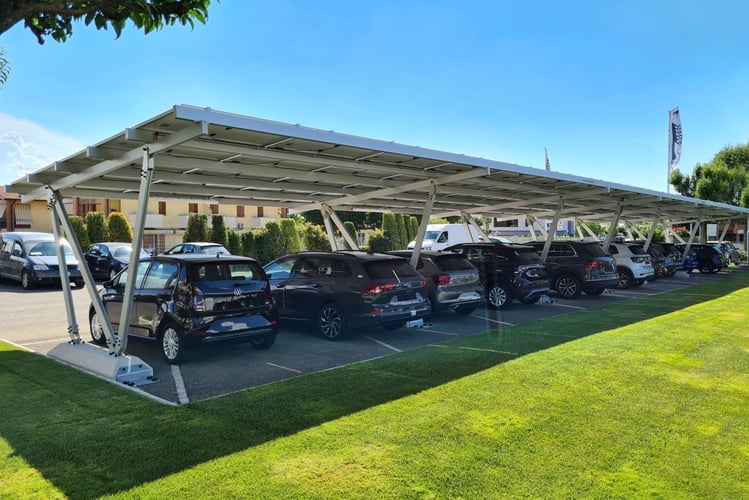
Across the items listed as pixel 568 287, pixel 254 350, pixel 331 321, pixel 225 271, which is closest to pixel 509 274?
pixel 568 287

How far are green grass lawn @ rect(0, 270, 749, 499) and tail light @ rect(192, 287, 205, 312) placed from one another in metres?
1.41

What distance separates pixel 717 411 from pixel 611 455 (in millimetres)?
1749

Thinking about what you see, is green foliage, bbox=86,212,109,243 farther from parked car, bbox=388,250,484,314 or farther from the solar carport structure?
parked car, bbox=388,250,484,314

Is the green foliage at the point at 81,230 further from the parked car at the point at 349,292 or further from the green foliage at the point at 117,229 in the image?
the parked car at the point at 349,292

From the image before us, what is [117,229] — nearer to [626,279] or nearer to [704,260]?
[626,279]

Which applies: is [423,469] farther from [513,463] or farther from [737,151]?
[737,151]

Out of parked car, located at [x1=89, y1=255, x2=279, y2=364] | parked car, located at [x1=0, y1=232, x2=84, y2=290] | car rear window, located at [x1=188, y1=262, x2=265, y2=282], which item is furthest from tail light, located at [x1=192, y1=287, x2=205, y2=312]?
parked car, located at [x1=0, y1=232, x2=84, y2=290]

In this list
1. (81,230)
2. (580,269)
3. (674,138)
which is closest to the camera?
(580,269)

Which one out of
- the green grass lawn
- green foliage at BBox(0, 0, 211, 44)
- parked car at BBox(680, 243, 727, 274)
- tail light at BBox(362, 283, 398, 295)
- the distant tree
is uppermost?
green foliage at BBox(0, 0, 211, 44)

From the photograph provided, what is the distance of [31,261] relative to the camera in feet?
56.1

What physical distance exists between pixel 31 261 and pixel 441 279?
13.9 metres

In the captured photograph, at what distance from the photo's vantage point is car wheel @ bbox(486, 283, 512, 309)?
40.5 feet

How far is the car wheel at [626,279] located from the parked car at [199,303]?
1285cm

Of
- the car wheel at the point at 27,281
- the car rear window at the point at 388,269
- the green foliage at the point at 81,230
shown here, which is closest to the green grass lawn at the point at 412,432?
the car rear window at the point at 388,269
